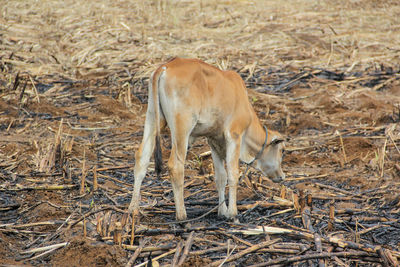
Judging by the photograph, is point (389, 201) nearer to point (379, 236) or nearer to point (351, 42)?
point (379, 236)

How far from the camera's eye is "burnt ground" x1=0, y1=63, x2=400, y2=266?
17.6 ft

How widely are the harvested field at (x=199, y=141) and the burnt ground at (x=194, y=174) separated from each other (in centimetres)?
2

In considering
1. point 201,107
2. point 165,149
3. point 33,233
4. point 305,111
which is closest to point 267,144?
point 201,107

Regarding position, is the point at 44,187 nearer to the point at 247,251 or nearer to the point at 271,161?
the point at 271,161

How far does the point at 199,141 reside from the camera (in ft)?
32.2

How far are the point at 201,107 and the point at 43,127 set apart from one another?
4.81 meters

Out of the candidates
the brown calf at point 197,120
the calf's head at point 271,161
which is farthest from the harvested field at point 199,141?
the brown calf at point 197,120

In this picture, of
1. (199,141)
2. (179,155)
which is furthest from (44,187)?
(199,141)

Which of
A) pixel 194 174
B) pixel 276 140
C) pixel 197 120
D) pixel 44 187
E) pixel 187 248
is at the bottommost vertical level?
pixel 194 174

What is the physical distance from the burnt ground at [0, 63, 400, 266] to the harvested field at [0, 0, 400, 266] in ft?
0.08

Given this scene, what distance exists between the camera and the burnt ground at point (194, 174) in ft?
17.6

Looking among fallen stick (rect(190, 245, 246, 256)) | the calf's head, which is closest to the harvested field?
fallen stick (rect(190, 245, 246, 256))

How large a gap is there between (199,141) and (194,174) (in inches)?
72.7

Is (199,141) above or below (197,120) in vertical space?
below
